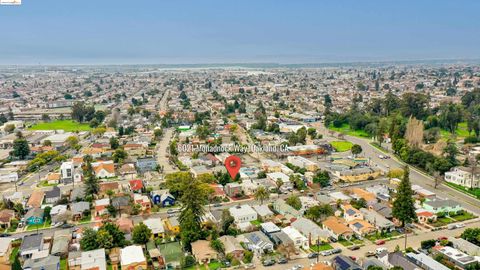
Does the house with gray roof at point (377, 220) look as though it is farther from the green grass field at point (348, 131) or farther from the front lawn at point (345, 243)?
the green grass field at point (348, 131)

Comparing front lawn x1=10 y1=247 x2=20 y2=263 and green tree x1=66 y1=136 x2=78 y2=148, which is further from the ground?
green tree x1=66 y1=136 x2=78 y2=148

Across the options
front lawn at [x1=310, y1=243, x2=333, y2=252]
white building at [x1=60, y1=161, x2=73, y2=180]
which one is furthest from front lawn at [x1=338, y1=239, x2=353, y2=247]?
white building at [x1=60, y1=161, x2=73, y2=180]

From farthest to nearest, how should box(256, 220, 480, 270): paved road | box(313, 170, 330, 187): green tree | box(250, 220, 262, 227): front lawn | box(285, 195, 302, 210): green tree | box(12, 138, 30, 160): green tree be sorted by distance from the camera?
box(12, 138, 30, 160): green tree → box(313, 170, 330, 187): green tree → box(285, 195, 302, 210): green tree → box(250, 220, 262, 227): front lawn → box(256, 220, 480, 270): paved road

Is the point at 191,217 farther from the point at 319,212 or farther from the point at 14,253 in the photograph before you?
the point at 14,253

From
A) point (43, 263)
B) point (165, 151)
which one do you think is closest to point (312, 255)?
point (43, 263)

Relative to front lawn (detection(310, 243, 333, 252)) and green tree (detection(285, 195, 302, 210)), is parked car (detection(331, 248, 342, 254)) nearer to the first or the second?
front lawn (detection(310, 243, 333, 252))

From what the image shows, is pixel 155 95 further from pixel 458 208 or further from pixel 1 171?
pixel 458 208
